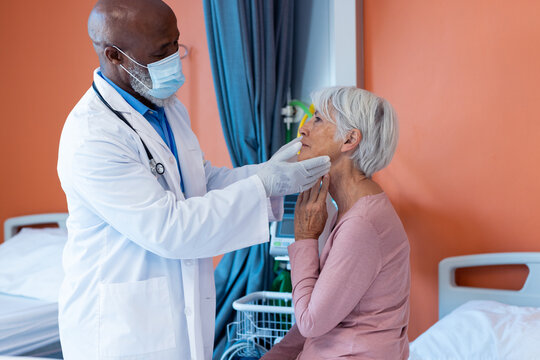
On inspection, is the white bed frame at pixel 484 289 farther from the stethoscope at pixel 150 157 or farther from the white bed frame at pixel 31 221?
the white bed frame at pixel 31 221

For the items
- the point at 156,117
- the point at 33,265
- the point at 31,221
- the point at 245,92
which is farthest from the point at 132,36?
the point at 31,221

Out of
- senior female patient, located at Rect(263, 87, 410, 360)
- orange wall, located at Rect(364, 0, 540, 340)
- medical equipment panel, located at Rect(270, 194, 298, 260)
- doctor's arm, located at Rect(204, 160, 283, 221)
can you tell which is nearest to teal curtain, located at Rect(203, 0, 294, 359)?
medical equipment panel, located at Rect(270, 194, 298, 260)

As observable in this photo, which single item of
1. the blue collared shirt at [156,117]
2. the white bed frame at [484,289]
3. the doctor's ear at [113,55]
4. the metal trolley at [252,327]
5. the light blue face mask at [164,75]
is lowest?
the metal trolley at [252,327]

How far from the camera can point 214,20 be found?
8.79ft

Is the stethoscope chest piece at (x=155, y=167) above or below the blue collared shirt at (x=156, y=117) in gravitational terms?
below

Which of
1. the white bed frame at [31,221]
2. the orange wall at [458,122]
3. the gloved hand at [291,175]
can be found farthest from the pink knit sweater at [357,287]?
the white bed frame at [31,221]

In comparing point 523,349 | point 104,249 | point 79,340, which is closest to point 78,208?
point 104,249

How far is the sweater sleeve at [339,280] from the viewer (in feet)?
4.17

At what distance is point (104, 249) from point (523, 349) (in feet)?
4.24

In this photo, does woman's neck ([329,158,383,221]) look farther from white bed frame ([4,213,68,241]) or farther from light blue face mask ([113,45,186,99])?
white bed frame ([4,213,68,241])

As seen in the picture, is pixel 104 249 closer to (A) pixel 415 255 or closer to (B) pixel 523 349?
(B) pixel 523 349

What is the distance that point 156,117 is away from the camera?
1.58 meters

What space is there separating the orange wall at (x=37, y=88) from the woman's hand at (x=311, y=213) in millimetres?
2323

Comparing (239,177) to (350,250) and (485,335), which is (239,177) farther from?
(485,335)
